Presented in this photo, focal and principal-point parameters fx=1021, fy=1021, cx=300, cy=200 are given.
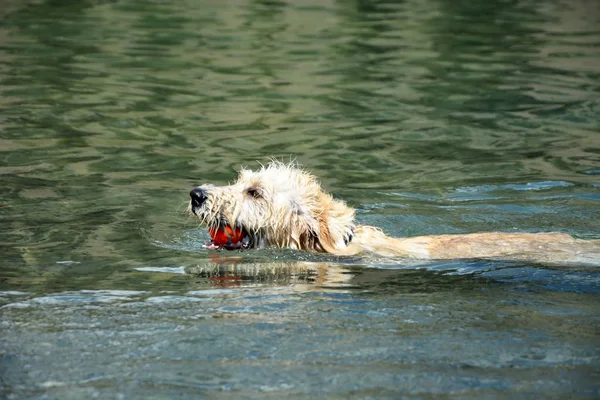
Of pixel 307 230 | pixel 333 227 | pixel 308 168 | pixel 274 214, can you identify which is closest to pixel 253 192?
pixel 274 214

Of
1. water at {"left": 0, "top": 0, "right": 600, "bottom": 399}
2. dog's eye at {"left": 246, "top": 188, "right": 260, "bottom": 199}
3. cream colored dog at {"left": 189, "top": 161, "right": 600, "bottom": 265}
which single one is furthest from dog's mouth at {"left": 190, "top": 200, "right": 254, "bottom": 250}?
dog's eye at {"left": 246, "top": 188, "right": 260, "bottom": 199}

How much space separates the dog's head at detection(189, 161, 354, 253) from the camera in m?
9.47

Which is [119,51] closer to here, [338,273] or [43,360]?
[338,273]

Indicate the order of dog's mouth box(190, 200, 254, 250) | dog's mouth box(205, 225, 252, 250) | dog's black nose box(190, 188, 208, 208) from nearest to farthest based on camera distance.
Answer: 1. dog's black nose box(190, 188, 208, 208)
2. dog's mouth box(190, 200, 254, 250)
3. dog's mouth box(205, 225, 252, 250)

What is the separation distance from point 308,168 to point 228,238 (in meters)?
3.93

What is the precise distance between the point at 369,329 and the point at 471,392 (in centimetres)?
135

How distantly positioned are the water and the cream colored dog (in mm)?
199

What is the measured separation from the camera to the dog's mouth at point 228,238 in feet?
31.6

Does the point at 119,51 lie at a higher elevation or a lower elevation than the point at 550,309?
higher

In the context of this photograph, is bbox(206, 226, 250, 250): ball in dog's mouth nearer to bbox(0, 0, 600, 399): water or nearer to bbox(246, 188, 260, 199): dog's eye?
bbox(0, 0, 600, 399): water

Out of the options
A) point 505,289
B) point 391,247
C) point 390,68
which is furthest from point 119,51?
point 505,289

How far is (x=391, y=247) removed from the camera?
31.7 feet

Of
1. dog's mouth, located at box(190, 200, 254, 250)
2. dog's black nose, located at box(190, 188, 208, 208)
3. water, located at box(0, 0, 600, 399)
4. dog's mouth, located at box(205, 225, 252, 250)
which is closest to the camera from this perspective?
water, located at box(0, 0, 600, 399)

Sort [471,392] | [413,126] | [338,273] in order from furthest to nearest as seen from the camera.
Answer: [413,126], [338,273], [471,392]
